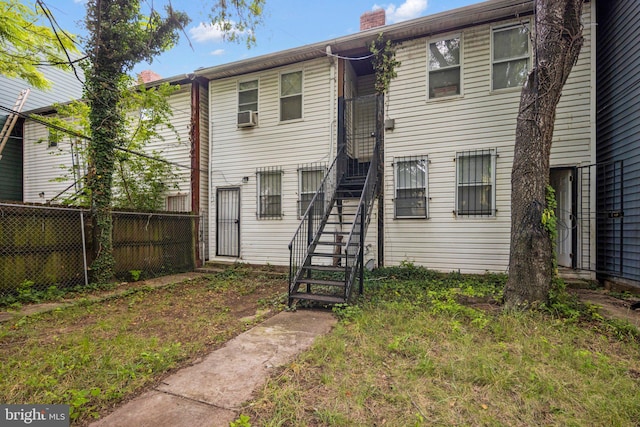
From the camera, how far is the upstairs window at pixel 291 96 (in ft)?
26.8

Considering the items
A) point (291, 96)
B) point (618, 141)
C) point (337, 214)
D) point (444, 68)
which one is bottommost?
point (337, 214)

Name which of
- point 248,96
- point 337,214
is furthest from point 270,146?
point 337,214

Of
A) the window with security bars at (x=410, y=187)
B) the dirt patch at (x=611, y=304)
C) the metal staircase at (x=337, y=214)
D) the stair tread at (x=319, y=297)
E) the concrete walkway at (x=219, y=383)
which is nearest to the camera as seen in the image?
the concrete walkway at (x=219, y=383)

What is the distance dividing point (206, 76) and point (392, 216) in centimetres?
670

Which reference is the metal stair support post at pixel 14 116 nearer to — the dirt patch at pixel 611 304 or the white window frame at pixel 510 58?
the white window frame at pixel 510 58

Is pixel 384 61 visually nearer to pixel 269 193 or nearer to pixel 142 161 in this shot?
pixel 269 193

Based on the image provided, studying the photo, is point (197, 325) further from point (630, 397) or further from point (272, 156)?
point (272, 156)

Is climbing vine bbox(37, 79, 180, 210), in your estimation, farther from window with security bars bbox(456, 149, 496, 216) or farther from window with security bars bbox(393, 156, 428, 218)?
window with security bars bbox(456, 149, 496, 216)

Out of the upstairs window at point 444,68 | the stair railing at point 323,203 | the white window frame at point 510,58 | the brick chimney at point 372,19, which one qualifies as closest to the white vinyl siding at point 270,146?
the stair railing at point 323,203

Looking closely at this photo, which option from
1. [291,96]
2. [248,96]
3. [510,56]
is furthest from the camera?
[248,96]

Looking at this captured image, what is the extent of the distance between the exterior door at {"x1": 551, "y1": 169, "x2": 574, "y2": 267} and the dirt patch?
95 cm

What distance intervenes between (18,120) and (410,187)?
15577mm

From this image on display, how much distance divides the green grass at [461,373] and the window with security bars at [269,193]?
4.74 m

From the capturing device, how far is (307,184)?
8008mm
